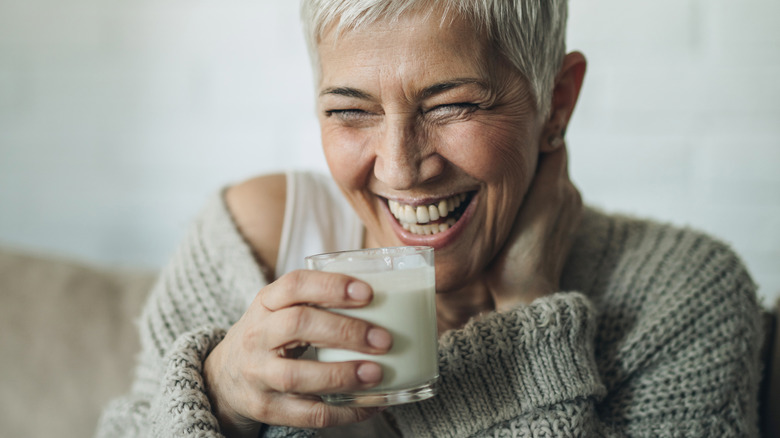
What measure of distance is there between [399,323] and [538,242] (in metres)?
0.60

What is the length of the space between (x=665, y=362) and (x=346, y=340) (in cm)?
75

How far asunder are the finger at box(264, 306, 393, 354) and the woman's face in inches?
Result: 14.4

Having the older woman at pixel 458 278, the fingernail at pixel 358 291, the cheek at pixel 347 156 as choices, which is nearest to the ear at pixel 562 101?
the older woman at pixel 458 278

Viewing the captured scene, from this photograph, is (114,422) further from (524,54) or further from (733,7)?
(733,7)

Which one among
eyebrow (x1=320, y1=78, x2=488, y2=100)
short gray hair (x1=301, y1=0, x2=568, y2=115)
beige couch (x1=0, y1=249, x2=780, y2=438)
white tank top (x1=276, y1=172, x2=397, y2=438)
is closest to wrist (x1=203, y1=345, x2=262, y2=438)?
white tank top (x1=276, y1=172, x2=397, y2=438)

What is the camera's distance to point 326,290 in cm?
78

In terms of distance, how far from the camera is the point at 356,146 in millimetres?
1180

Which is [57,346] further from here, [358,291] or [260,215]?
[358,291]

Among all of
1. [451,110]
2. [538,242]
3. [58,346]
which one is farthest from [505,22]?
[58,346]

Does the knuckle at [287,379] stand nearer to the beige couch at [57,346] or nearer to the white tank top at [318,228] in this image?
the white tank top at [318,228]

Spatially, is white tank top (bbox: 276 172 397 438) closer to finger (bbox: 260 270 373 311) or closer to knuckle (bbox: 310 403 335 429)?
knuckle (bbox: 310 403 335 429)

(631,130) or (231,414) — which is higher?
(631,130)

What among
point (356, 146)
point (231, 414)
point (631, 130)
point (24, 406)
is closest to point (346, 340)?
point (231, 414)

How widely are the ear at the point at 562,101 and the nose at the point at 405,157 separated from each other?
1.12 ft
